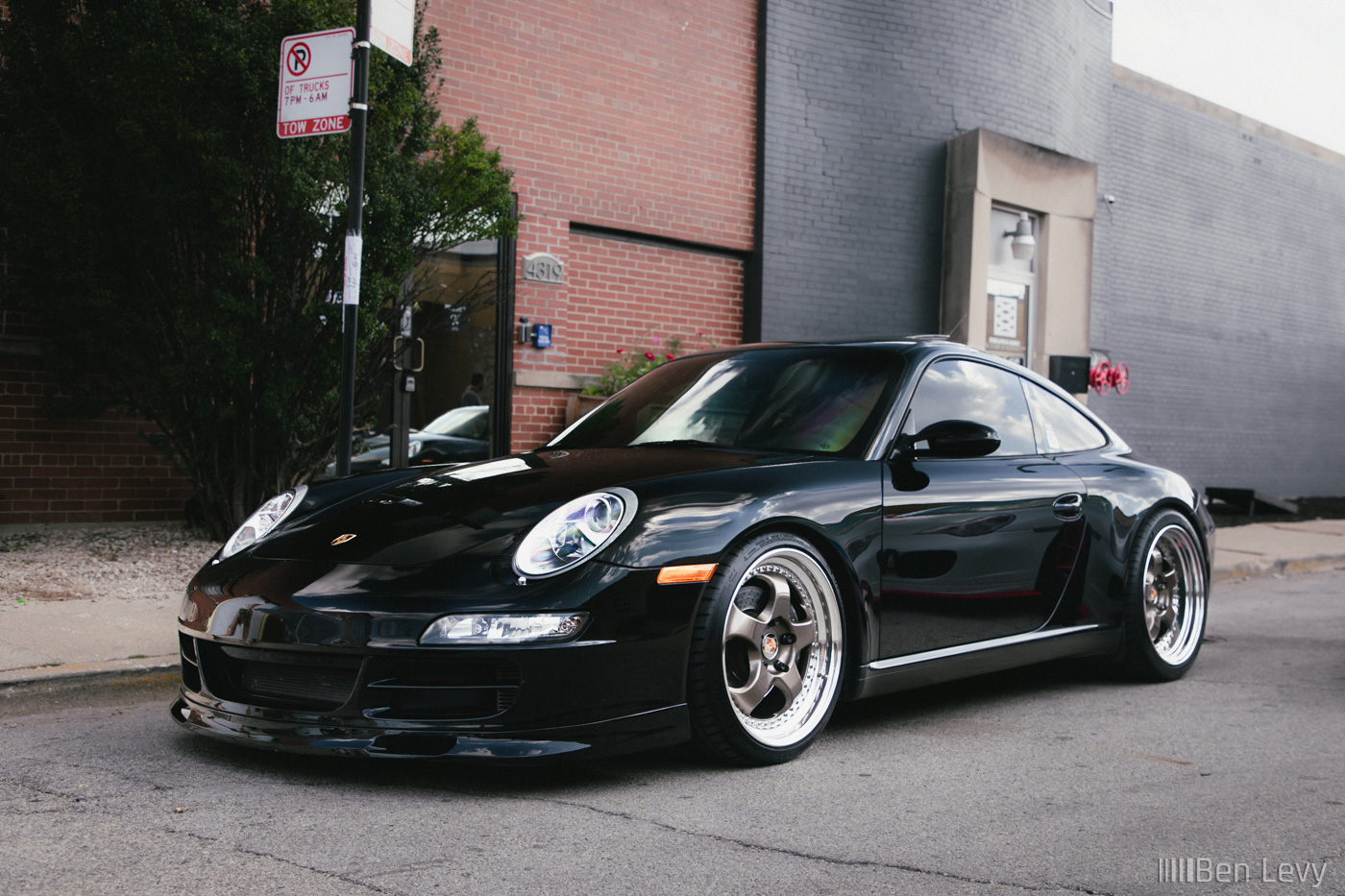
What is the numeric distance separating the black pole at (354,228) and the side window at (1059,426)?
3.13m

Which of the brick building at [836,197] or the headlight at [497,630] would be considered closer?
the headlight at [497,630]

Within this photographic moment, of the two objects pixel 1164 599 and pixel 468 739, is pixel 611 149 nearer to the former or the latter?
pixel 1164 599

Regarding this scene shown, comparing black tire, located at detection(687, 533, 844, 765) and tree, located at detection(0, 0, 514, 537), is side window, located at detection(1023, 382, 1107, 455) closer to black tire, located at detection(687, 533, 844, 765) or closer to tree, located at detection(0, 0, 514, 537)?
black tire, located at detection(687, 533, 844, 765)

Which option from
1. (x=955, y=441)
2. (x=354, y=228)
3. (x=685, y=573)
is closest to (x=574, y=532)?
(x=685, y=573)

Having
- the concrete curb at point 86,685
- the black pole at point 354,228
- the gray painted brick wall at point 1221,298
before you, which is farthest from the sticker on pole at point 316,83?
the gray painted brick wall at point 1221,298

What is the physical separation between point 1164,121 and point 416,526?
15185 mm

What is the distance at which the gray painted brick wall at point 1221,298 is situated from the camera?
15289mm

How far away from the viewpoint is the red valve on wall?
14.3 metres

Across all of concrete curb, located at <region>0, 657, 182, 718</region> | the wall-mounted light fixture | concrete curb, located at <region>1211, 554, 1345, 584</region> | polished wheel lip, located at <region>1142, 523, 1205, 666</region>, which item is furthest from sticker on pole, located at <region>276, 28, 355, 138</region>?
the wall-mounted light fixture

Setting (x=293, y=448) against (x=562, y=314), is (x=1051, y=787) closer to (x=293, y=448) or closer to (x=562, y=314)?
(x=293, y=448)

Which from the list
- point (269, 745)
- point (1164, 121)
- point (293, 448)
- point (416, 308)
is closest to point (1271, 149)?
point (1164, 121)

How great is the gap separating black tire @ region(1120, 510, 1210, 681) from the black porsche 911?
26 millimetres

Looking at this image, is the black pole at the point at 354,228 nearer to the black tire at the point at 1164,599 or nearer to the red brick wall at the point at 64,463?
the red brick wall at the point at 64,463

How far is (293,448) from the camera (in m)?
7.39
